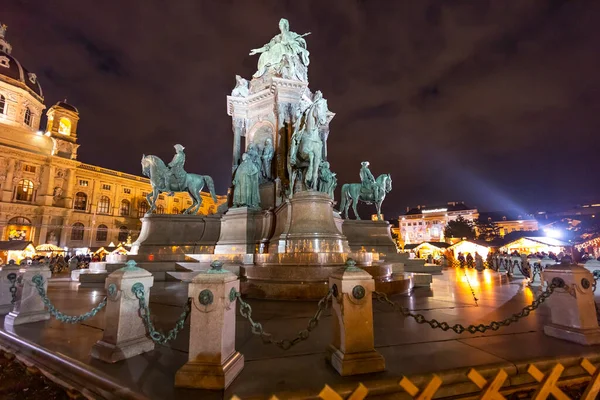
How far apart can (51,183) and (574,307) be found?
236ft

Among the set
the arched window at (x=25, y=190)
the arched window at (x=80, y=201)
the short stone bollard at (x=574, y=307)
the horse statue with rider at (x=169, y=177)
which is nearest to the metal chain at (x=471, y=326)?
the short stone bollard at (x=574, y=307)

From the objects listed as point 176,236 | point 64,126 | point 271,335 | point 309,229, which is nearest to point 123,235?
point 64,126

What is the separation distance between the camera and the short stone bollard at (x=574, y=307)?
4152 mm

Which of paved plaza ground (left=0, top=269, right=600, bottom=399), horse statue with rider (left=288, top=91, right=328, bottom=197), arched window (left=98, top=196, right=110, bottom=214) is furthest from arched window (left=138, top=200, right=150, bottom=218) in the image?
paved plaza ground (left=0, top=269, right=600, bottom=399)

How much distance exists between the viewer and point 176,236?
14.2 meters

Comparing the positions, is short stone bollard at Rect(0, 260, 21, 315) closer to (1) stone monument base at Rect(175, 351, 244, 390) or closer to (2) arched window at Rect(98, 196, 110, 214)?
(1) stone monument base at Rect(175, 351, 244, 390)

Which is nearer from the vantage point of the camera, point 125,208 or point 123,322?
point 123,322

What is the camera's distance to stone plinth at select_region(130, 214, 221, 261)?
44.3ft

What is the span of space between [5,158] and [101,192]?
16.3 meters

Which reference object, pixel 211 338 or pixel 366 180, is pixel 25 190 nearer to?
pixel 366 180

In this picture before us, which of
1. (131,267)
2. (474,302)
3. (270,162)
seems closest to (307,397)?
(131,267)

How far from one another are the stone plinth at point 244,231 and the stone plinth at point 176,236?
Answer: 3.49 feet

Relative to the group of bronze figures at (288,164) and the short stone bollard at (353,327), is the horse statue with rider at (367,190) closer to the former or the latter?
the group of bronze figures at (288,164)

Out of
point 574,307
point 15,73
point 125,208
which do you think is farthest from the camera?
point 125,208
